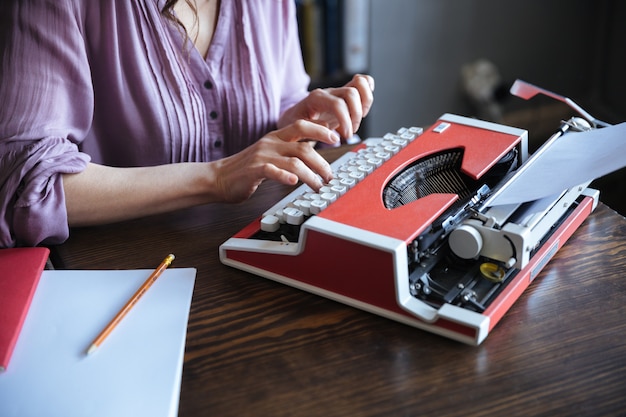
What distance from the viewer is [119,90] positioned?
124 cm

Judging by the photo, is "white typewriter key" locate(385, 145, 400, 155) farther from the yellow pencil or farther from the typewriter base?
the yellow pencil

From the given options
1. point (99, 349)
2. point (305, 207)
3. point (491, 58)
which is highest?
point (305, 207)

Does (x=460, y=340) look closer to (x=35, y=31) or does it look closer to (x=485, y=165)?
(x=485, y=165)

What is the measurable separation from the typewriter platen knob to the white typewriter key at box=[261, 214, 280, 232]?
9.3 inches

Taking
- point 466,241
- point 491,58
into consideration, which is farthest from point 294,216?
point 491,58

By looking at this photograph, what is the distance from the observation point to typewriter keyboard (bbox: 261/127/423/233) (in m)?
0.94

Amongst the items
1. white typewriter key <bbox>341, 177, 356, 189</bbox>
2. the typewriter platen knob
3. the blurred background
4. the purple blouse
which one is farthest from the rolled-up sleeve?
the blurred background

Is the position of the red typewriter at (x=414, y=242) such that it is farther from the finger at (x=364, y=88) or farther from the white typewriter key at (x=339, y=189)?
the finger at (x=364, y=88)

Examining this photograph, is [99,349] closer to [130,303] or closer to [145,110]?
[130,303]

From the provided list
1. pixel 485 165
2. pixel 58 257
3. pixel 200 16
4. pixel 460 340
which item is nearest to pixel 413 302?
pixel 460 340

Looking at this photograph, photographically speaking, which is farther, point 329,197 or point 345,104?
point 345,104

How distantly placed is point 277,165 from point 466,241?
313 mm

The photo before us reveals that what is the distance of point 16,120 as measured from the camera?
3.31 ft

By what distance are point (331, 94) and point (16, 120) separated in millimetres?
502
